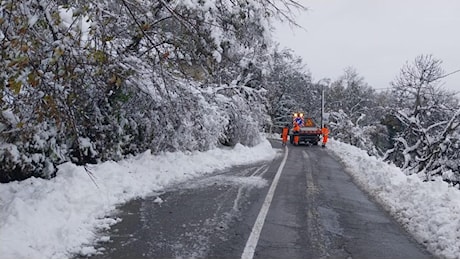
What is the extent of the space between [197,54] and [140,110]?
6.28m

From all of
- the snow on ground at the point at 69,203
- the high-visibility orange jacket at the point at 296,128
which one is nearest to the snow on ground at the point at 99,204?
the snow on ground at the point at 69,203

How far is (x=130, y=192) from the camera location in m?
9.09

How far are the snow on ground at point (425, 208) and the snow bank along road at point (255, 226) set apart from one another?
0.24m

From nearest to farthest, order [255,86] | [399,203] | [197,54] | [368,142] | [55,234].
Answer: [55,234]
[197,54]
[399,203]
[255,86]
[368,142]

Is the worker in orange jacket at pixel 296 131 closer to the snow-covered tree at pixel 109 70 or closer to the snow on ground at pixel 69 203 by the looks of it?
the snow-covered tree at pixel 109 70

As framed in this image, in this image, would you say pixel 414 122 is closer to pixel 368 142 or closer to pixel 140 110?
pixel 140 110

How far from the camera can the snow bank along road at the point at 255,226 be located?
566cm

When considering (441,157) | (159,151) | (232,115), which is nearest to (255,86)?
(232,115)

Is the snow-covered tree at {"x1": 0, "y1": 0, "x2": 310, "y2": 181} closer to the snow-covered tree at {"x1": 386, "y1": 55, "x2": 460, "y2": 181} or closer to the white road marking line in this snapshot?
the white road marking line

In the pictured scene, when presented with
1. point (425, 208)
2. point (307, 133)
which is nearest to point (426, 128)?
point (307, 133)

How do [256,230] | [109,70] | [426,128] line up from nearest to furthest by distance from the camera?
[109,70], [256,230], [426,128]

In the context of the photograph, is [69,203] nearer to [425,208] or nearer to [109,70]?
[109,70]

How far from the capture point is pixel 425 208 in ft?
25.3

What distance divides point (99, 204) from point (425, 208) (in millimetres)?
5829
